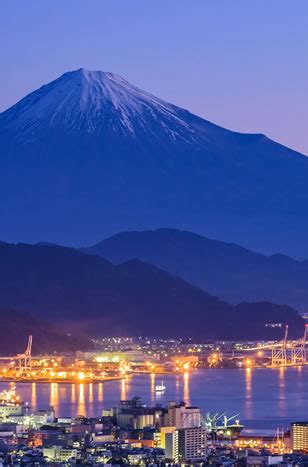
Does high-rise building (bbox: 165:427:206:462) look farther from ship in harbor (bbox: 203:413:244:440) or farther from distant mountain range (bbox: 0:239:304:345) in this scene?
distant mountain range (bbox: 0:239:304:345)

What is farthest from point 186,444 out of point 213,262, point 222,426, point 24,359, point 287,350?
point 213,262

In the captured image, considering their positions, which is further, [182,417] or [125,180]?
[125,180]

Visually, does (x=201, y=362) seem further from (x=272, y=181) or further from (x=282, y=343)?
(x=272, y=181)

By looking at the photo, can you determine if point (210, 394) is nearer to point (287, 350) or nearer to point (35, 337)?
point (35, 337)

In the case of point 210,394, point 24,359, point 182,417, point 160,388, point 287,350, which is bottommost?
point 182,417

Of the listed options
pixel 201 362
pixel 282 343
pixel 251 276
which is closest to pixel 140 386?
pixel 201 362

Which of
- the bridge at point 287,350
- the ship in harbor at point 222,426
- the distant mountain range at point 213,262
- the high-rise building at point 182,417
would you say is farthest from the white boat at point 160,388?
the distant mountain range at point 213,262

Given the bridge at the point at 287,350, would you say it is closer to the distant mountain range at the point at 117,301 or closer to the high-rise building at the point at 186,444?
the distant mountain range at the point at 117,301
